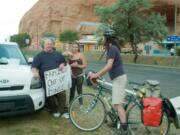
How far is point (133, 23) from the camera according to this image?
4544cm

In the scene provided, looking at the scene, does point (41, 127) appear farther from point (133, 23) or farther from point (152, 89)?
point (133, 23)

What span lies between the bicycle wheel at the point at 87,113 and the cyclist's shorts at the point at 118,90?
456 millimetres

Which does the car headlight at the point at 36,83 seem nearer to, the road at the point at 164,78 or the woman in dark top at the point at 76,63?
the woman in dark top at the point at 76,63

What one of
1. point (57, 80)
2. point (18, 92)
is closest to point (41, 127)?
point (18, 92)

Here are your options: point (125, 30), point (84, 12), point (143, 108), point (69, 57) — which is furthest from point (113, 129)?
point (84, 12)

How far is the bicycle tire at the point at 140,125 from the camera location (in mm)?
6362

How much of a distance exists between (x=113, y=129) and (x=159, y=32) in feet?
131

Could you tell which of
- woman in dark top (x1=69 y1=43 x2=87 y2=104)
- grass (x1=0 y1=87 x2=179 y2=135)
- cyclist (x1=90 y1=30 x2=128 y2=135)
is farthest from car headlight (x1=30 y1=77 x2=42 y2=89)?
cyclist (x1=90 y1=30 x2=128 y2=135)

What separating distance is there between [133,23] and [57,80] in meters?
38.7

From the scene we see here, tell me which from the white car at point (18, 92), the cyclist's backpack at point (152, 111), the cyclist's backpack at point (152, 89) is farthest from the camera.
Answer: the white car at point (18, 92)

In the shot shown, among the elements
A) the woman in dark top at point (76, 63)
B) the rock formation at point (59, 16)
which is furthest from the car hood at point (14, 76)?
the rock formation at point (59, 16)

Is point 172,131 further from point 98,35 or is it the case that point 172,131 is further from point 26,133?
point 98,35

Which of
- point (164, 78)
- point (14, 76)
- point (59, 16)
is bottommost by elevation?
point (164, 78)

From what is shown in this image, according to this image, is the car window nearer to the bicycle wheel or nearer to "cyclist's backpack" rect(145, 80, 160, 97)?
the bicycle wheel
